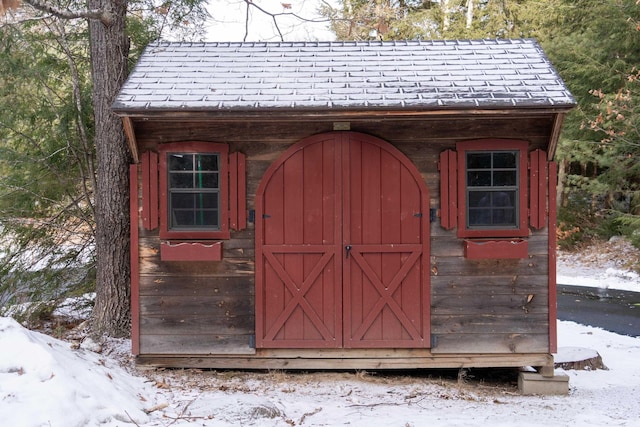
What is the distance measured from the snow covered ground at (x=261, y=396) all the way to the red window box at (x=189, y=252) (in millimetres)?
1242

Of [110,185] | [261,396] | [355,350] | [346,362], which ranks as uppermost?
[110,185]

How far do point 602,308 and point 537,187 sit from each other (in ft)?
21.6

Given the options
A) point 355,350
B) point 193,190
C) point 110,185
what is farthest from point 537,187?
point 110,185

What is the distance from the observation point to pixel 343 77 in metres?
6.33

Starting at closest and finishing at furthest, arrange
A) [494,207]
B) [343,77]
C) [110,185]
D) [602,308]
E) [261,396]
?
[261,396], [494,207], [343,77], [110,185], [602,308]

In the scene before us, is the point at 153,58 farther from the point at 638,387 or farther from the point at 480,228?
the point at 638,387

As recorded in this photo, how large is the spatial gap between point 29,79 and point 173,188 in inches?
141

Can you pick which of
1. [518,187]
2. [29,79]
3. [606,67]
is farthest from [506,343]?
[606,67]

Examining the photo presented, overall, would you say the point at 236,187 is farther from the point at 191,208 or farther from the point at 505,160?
the point at 505,160

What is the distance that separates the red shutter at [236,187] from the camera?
602cm

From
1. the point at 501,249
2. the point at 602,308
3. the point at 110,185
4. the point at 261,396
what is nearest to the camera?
the point at 261,396

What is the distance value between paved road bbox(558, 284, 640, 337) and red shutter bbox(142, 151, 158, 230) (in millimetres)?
7632

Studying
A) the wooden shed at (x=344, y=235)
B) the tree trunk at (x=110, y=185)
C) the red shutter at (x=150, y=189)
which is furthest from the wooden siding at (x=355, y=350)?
the tree trunk at (x=110, y=185)

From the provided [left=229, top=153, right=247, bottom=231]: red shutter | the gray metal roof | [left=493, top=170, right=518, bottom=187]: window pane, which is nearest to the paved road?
[left=493, top=170, right=518, bottom=187]: window pane
